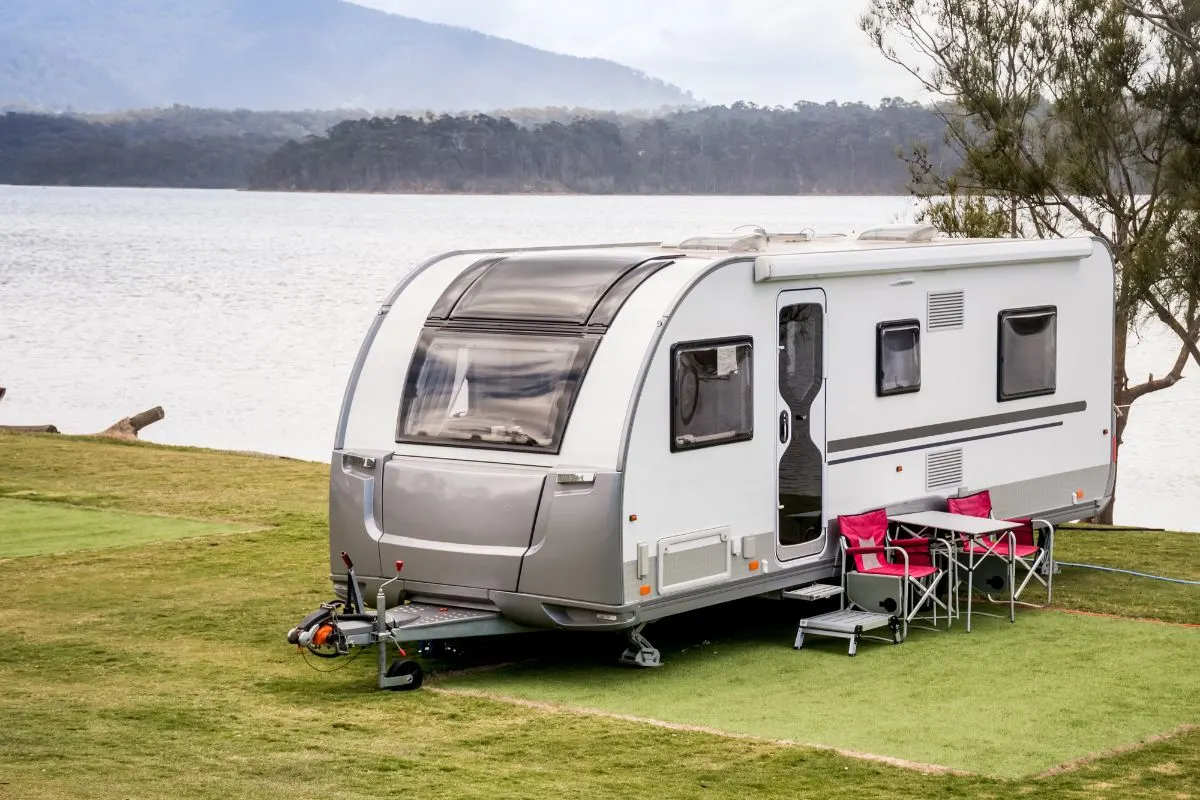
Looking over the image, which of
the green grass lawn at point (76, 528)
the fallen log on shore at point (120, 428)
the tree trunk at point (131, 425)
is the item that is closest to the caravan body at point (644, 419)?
the green grass lawn at point (76, 528)

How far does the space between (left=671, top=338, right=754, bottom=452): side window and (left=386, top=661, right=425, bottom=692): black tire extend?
1714 mm

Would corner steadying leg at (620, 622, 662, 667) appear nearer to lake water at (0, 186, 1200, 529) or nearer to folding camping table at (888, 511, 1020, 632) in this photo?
folding camping table at (888, 511, 1020, 632)

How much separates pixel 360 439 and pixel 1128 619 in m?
4.74

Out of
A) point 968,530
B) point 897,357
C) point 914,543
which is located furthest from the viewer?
point 897,357

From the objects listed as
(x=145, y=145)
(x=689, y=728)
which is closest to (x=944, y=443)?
(x=689, y=728)

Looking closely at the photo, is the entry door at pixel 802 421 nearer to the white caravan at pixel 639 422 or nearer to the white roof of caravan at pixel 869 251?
the white caravan at pixel 639 422

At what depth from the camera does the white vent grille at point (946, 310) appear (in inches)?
424

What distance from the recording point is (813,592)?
985 centimetres

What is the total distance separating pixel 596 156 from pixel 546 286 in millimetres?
65106

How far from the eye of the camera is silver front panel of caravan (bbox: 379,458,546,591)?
28.9ft

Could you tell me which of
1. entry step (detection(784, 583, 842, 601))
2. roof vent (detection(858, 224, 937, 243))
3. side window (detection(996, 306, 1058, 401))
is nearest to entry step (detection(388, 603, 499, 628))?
entry step (detection(784, 583, 842, 601))

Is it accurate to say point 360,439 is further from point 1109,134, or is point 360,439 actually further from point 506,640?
point 1109,134

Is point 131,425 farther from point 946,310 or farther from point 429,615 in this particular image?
point 429,615

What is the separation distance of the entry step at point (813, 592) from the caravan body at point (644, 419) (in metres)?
0.09
